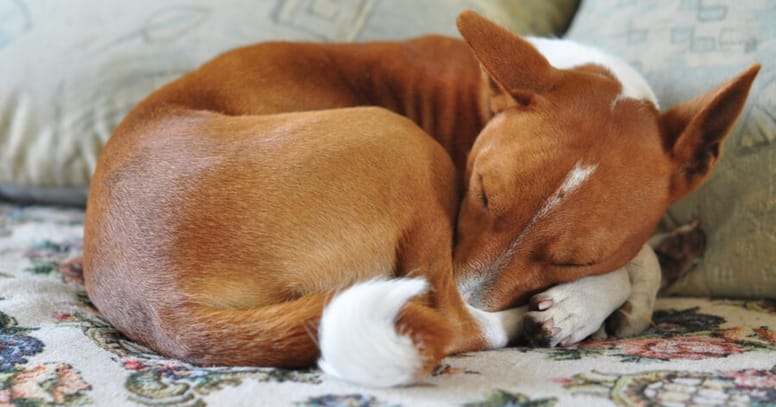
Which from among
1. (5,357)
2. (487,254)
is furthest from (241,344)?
(487,254)

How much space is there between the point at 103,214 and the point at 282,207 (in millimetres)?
401

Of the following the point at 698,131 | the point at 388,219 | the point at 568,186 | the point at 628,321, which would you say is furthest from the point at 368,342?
the point at 698,131

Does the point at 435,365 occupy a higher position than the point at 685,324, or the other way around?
the point at 435,365

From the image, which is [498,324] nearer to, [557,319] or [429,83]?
[557,319]

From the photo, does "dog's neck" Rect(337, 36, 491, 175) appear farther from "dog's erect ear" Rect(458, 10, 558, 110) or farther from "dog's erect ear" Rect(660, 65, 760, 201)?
"dog's erect ear" Rect(660, 65, 760, 201)

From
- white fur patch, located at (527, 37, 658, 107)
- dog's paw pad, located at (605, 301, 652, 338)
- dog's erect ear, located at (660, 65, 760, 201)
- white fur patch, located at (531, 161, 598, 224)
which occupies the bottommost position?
dog's paw pad, located at (605, 301, 652, 338)

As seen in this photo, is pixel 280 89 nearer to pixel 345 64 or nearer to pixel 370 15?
pixel 345 64

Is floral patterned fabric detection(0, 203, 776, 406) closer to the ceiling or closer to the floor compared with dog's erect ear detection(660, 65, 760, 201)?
closer to the floor

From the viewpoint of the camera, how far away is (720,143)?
159 centimetres

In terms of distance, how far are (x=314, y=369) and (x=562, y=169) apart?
24.8 inches

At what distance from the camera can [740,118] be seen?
1.81 meters

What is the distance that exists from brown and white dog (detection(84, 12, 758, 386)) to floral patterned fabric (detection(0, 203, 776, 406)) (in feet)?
0.16

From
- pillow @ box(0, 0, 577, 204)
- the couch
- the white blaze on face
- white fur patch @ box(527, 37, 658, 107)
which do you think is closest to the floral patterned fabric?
the couch

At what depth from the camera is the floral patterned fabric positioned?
3.76 ft
